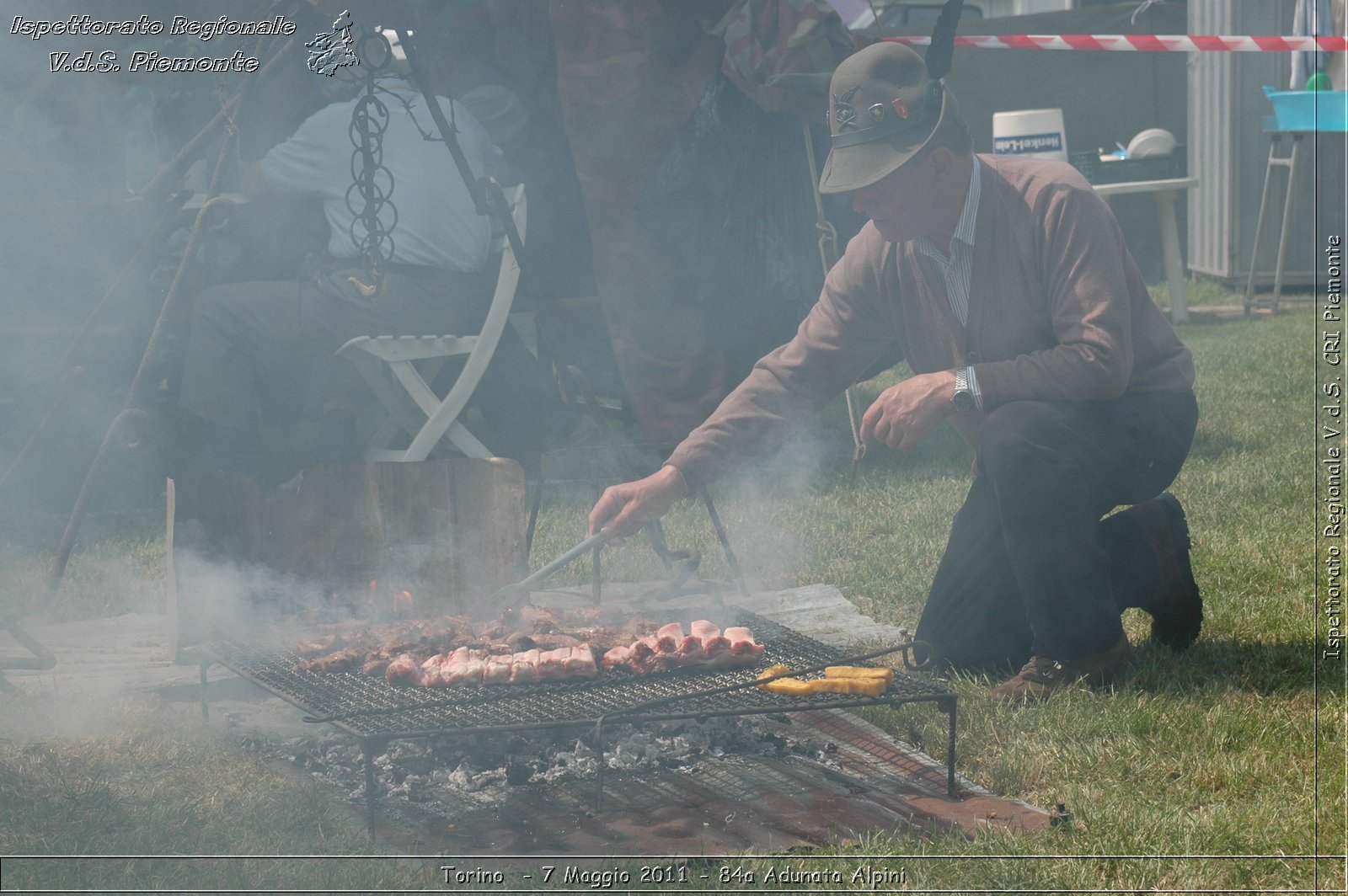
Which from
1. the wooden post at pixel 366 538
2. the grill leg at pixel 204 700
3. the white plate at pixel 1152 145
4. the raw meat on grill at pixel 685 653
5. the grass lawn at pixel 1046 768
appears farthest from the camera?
the white plate at pixel 1152 145

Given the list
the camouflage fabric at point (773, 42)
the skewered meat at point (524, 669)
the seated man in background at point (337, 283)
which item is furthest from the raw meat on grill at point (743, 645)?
the seated man in background at point (337, 283)

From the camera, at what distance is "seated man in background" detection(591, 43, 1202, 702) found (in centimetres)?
326

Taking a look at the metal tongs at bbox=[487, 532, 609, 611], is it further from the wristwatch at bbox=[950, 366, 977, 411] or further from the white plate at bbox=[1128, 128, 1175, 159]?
the white plate at bbox=[1128, 128, 1175, 159]

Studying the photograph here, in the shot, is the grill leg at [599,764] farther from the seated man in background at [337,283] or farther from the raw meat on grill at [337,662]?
the seated man in background at [337,283]

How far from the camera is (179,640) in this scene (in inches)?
155

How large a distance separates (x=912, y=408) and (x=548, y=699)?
1.25 metres

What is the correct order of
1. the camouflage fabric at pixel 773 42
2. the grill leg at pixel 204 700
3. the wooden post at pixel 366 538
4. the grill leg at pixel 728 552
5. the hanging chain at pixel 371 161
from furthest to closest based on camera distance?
the camouflage fabric at pixel 773 42 < the grill leg at pixel 728 552 < the hanging chain at pixel 371 161 < the wooden post at pixel 366 538 < the grill leg at pixel 204 700

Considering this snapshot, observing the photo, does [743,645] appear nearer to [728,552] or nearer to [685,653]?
[685,653]

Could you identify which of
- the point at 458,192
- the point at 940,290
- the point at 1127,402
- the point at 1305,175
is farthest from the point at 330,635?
the point at 1305,175

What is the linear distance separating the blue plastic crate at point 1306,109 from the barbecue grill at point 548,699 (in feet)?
27.0

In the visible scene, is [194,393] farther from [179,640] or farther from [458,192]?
[179,640]

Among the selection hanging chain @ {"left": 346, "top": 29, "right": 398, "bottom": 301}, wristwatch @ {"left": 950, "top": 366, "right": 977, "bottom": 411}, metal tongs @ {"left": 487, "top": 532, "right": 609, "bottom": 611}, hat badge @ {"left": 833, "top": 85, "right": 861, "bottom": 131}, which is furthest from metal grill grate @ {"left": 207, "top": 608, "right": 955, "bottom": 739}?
hanging chain @ {"left": 346, "top": 29, "right": 398, "bottom": 301}

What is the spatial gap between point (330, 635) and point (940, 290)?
206 centimetres

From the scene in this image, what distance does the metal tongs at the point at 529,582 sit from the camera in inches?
133
